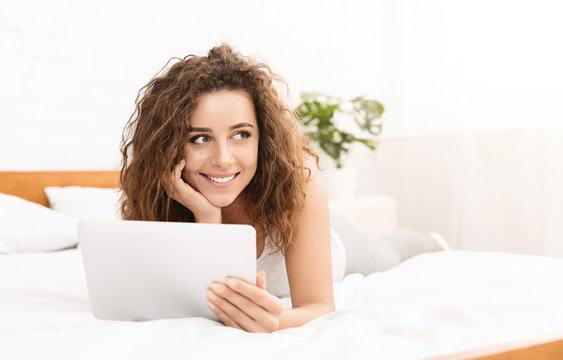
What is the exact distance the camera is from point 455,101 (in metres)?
3.25

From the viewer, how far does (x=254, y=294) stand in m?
0.94

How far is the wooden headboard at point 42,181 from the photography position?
8.40 ft

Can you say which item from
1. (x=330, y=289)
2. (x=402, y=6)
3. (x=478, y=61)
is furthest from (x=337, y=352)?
(x=402, y=6)

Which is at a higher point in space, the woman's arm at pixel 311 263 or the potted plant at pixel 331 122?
the potted plant at pixel 331 122

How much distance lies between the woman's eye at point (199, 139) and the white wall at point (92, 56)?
1318 mm

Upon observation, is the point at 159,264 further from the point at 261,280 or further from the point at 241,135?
the point at 241,135

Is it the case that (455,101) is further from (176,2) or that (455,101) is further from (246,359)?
(246,359)

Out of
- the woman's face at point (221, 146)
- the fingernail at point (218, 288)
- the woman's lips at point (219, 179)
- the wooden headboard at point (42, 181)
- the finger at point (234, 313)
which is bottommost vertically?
the finger at point (234, 313)

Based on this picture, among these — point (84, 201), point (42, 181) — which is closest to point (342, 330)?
point (84, 201)

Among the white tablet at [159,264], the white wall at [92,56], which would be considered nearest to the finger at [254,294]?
the white tablet at [159,264]

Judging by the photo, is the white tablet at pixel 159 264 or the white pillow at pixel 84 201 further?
the white pillow at pixel 84 201

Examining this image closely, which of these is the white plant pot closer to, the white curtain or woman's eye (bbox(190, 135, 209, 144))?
the white curtain

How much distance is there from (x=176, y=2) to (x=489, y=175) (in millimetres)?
2140

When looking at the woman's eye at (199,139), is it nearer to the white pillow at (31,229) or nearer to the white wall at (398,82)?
the white pillow at (31,229)
